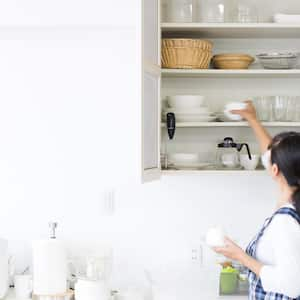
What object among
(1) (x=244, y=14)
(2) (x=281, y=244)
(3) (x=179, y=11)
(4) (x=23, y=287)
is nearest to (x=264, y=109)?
(1) (x=244, y=14)

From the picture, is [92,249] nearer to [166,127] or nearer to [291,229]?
[166,127]

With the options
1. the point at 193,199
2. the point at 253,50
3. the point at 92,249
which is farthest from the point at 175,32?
the point at 92,249

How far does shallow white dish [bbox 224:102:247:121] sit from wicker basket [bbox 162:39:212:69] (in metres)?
0.22

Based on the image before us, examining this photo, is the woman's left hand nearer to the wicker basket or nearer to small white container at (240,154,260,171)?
small white container at (240,154,260,171)

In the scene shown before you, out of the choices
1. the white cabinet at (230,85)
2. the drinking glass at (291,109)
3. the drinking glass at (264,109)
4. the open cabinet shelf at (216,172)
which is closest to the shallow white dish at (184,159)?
the open cabinet shelf at (216,172)

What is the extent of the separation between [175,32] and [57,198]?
977 millimetres

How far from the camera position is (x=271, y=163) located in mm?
2449

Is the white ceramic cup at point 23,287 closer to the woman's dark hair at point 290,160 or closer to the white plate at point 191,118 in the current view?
the white plate at point 191,118

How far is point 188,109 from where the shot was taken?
3.02m

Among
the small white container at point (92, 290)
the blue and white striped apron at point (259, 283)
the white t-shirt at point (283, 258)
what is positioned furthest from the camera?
the small white container at point (92, 290)

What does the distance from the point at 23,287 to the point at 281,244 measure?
3.95 ft

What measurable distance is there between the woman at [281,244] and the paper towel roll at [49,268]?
727mm

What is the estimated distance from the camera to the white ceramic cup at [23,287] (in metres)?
2.89

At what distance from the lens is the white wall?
3195 millimetres
